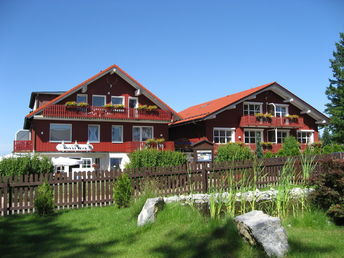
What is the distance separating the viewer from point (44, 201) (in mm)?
9586

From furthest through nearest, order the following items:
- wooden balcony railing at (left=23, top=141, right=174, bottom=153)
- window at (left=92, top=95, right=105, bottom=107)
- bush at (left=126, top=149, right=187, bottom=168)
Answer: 1. window at (left=92, top=95, right=105, bottom=107)
2. wooden balcony railing at (left=23, top=141, right=174, bottom=153)
3. bush at (left=126, top=149, right=187, bottom=168)

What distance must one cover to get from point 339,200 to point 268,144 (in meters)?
24.6

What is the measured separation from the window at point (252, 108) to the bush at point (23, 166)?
21495mm

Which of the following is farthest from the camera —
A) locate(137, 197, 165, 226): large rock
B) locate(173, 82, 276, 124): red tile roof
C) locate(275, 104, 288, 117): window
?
locate(275, 104, 288, 117): window

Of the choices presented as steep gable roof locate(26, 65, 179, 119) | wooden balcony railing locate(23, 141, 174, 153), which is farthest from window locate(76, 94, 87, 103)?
wooden balcony railing locate(23, 141, 174, 153)

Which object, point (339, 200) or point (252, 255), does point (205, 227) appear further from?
point (339, 200)

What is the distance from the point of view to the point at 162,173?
12062 mm

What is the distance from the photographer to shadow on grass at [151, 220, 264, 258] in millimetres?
5188

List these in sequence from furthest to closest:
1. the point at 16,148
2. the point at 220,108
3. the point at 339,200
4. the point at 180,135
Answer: the point at 180,135 < the point at 220,108 < the point at 16,148 < the point at 339,200

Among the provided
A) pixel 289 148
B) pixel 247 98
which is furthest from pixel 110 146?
pixel 289 148

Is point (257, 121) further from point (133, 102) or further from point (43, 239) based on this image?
point (43, 239)

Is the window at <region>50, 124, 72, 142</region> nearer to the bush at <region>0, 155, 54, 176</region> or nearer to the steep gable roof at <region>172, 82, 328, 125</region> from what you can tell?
the bush at <region>0, 155, 54, 176</region>

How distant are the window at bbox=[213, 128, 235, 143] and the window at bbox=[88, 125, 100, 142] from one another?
35.7 ft

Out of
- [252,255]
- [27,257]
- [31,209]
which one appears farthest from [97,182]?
[252,255]
